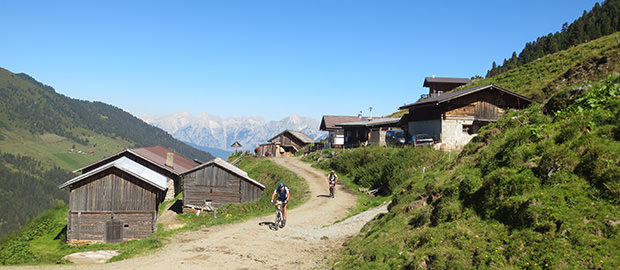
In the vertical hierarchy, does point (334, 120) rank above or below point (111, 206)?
above

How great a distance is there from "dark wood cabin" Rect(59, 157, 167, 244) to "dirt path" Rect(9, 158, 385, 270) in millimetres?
14068

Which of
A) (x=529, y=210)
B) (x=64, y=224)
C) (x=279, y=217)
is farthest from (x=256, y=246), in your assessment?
(x=64, y=224)

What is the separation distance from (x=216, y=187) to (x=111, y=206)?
9081mm

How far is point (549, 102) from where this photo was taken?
16125 mm

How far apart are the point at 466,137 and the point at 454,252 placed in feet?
94.6

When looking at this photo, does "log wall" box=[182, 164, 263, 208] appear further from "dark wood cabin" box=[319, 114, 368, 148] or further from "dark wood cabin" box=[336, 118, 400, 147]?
"dark wood cabin" box=[319, 114, 368, 148]

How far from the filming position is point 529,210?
29.2ft

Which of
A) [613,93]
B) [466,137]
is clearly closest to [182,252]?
[613,93]

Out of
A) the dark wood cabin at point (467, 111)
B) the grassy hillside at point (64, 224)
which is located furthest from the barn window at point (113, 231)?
the dark wood cabin at point (467, 111)

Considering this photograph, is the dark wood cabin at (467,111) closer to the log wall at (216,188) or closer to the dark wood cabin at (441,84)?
the log wall at (216,188)

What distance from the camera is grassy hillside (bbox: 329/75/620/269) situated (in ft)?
25.7

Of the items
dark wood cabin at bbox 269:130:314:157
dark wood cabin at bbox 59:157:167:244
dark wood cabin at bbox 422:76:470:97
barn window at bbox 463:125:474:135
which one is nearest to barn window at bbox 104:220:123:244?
dark wood cabin at bbox 59:157:167:244

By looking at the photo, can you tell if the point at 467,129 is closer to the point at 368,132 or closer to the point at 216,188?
the point at 368,132

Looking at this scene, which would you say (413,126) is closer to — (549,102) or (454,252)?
(549,102)
